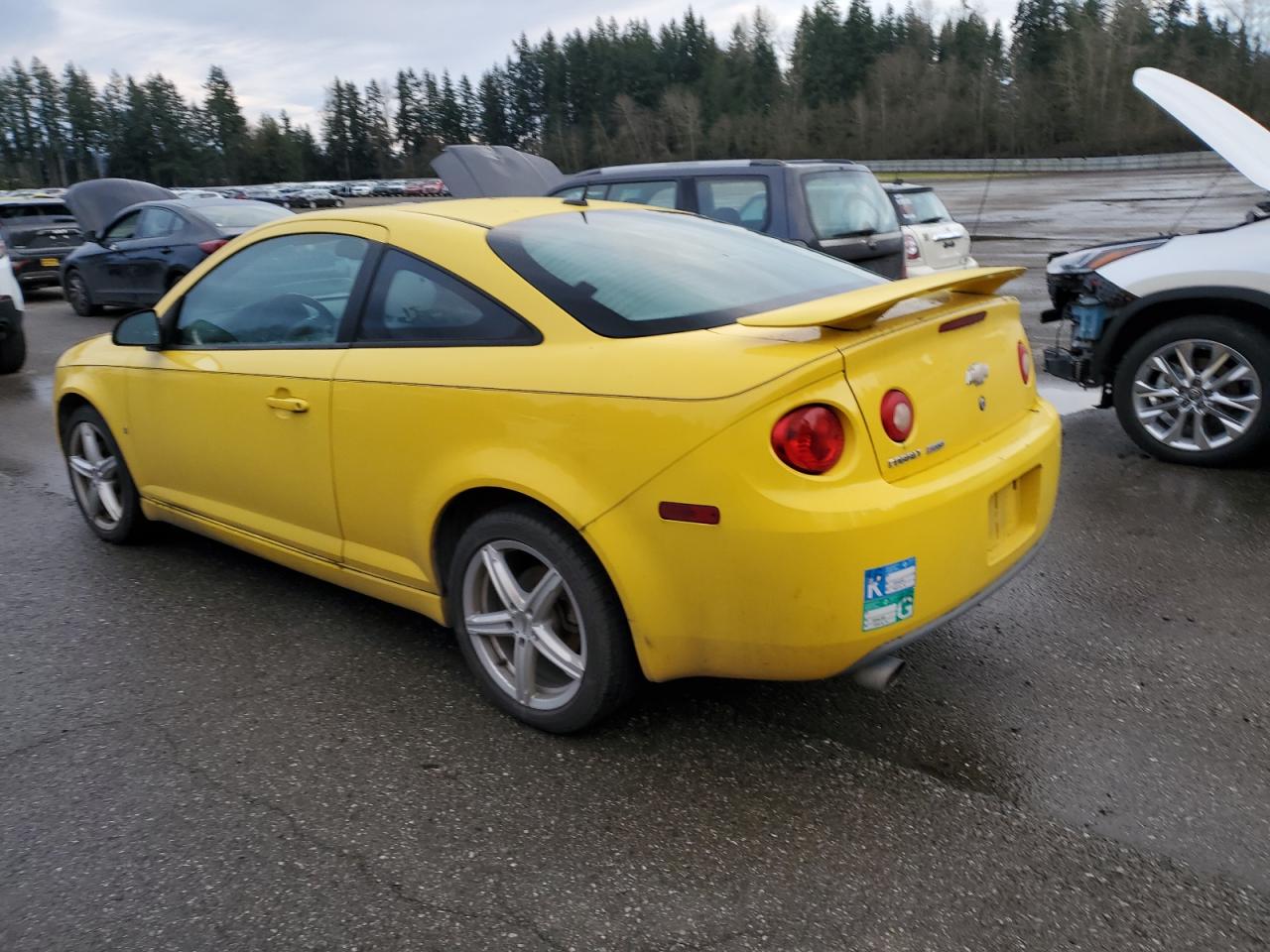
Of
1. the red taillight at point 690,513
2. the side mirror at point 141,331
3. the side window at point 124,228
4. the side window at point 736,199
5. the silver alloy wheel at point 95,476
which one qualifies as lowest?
the silver alloy wheel at point 95,476

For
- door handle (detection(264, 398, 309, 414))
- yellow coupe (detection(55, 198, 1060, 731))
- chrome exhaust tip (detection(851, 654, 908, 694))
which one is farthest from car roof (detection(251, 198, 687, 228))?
chrome exhaust tip (detection(851, 654, 908, 694))

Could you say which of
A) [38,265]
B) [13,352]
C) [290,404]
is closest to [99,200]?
[38,265]

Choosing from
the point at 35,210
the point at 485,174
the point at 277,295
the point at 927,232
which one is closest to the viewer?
the point at 277,295

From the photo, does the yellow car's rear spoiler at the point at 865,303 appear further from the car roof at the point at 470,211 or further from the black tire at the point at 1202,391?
the black tire at the point at 1202,391

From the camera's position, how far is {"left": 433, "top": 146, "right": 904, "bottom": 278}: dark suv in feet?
→ 26.7

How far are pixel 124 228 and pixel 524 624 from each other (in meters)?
12.5

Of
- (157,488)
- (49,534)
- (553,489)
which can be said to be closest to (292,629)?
(157,488)

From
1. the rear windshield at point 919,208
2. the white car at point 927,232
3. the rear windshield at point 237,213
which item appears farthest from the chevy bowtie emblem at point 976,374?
the rear windshield at point 237,213

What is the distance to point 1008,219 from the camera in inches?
1021

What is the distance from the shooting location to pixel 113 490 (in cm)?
482

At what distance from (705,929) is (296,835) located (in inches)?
42.7

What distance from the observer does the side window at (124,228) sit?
13070mm

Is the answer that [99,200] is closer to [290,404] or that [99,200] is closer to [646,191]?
[646,191]

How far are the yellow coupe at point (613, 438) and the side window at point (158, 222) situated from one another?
30.9ft
